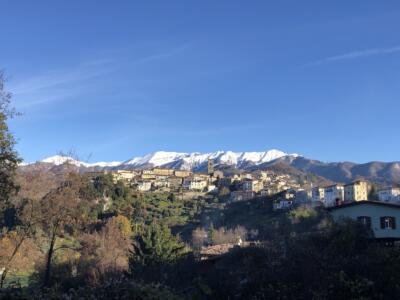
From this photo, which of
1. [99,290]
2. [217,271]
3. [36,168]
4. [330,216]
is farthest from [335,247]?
[36,168]

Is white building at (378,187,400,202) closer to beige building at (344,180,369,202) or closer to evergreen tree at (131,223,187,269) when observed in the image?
beige building at (344,180,369,202)

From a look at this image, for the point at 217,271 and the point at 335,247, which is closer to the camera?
the point at 217,271

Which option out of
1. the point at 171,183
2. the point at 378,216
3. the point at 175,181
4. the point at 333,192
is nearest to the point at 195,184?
the point at 171,183

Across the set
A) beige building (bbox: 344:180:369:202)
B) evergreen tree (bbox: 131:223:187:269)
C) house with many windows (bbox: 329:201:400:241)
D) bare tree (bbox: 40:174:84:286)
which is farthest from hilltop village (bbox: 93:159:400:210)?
bare tree (bbox: 40:174:84:286)

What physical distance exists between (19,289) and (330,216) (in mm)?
26593

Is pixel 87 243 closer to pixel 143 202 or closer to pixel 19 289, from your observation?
pixel 19 289

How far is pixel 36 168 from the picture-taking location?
32.8 meters

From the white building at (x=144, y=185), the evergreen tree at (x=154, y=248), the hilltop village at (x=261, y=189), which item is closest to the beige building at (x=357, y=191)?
the hilltop village at (x=261, y=189)

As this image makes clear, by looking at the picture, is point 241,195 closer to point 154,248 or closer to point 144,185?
point 144,185

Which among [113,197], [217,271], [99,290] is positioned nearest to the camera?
[99,290]

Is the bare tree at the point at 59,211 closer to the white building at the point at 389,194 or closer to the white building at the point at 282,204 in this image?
the white building at the point at 282,204

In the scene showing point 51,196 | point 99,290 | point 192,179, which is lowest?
point 99,290

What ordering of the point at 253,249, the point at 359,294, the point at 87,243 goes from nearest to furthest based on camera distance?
the point at 359,294, the point at 253,249, the point at 87,243

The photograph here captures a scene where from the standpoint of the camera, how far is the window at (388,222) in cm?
2922
